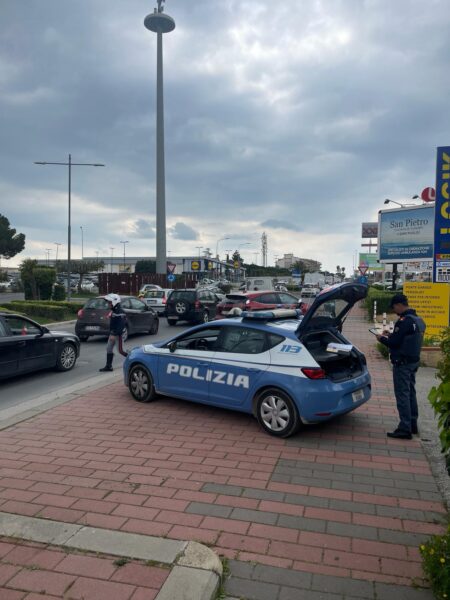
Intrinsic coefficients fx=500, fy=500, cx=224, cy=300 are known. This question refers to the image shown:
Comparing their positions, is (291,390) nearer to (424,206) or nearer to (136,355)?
(136,355)

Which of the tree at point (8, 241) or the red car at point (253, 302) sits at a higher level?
the tree at point (8, 241)

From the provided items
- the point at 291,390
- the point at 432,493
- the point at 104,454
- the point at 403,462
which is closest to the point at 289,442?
the point at 291,390

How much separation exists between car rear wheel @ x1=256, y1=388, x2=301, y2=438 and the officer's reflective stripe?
13.0 inches

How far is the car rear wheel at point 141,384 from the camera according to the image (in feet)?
24.9

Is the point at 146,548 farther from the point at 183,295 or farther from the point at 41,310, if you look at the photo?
the point at 41,310

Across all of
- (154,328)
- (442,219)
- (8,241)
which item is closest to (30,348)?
(154,328)

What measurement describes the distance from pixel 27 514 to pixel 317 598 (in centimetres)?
241

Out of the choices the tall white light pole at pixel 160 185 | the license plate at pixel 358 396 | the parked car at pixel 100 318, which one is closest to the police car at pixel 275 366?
the license plate at pixel 358 396

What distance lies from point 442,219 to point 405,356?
6335mm

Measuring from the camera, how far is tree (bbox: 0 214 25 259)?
76.8 metres

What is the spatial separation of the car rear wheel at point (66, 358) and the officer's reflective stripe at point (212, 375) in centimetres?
439

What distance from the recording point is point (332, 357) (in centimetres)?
618

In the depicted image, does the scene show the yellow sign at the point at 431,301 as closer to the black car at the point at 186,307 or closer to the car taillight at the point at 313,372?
the car taillight at the point at 313,372

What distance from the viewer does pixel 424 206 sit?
22.2 metres
